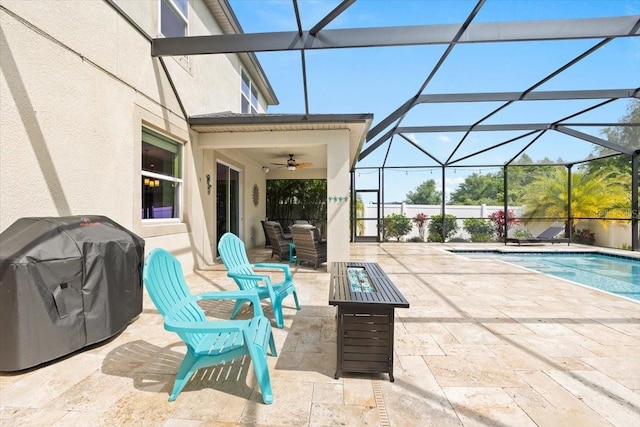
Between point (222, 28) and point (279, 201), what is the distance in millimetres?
6367

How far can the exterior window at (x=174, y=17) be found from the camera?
17.0 ft

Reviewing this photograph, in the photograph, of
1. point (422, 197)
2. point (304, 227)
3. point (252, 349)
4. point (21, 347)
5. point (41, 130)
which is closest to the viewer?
point (252, 349)

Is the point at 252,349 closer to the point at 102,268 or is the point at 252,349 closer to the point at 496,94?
the point at 102,268

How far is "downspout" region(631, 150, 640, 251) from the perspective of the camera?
29.5ft

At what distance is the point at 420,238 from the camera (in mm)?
12516

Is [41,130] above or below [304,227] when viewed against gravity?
above

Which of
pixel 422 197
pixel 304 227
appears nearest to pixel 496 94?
pixel 304 227

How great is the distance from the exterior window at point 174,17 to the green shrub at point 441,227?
1070 cm

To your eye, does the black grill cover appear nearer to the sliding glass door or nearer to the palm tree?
the sliding glass door

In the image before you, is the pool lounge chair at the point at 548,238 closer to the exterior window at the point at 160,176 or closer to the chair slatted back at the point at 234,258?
the chair slatted back at the point at 234,258

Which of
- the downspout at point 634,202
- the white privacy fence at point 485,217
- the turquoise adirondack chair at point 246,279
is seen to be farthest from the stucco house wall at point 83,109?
the downspout at point 634,202

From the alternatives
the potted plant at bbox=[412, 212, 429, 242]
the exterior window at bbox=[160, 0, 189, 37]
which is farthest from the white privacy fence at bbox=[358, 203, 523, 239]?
the exterior window at bbox=[160, 0, 189, 37]

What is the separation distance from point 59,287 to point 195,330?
4.83 feet

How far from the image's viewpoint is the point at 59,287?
7.83ft
